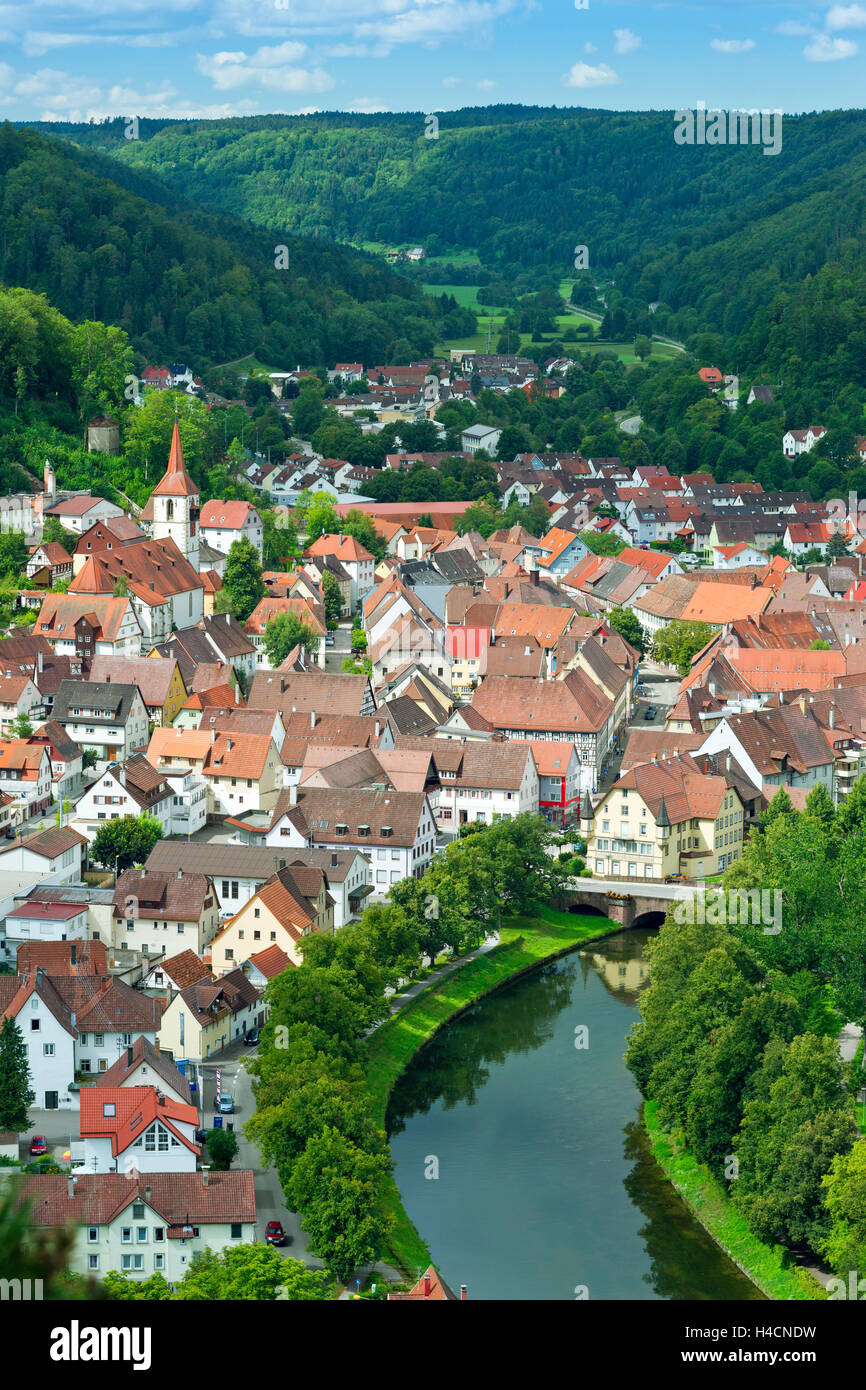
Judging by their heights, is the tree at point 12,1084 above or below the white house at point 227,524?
below

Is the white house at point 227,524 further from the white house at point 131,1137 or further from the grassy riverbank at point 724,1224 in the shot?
the white house at point 131,1137

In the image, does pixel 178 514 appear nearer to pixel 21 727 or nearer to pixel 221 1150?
pixel 21 727

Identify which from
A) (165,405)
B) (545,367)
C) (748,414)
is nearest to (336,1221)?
(165,405)

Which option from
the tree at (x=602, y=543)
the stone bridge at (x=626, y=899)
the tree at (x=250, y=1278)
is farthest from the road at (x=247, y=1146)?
the tree at (x=602, y=543)

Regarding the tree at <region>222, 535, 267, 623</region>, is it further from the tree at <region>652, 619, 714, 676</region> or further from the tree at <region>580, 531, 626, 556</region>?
the tree at <region>580, 531, 626, 556</region>

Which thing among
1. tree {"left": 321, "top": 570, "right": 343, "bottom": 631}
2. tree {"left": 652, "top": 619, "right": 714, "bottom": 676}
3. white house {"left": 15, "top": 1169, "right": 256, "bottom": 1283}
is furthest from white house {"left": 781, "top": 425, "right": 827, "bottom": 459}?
white house {"left": 15, "top": 1169, "right": 256, "bottom": 1283}
